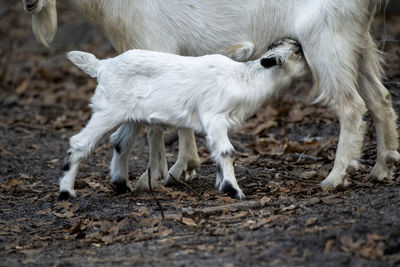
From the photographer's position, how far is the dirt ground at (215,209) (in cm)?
347

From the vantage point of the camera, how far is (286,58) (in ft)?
16.6

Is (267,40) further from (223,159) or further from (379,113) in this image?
(223,159)

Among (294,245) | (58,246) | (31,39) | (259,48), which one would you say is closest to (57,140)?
(259,48)

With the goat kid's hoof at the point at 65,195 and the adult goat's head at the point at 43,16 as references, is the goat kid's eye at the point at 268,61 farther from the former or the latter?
the adult goat's head at the point at 43,16

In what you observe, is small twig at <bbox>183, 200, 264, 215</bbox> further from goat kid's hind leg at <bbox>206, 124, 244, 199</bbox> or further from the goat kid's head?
the goat kid's head

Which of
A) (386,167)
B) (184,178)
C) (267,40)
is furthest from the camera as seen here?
(184,178)

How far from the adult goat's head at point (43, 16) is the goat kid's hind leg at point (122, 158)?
141cm

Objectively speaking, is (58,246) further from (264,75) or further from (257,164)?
(257,164)

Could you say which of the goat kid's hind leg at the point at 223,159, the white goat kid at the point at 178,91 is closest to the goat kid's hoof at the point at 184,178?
the white goat kid at the point at 178,91

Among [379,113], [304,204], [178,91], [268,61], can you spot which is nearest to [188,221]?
[304,204]

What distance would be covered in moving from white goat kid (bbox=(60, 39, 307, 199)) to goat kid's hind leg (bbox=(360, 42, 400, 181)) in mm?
828

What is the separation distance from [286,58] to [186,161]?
57.3 inches

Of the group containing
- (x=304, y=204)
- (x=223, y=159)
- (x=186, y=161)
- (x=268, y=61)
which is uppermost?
(x=268, y=61)

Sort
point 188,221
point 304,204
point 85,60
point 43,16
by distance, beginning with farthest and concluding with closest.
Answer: point 43,16
point 85,60
point 304,204
point 188,221
